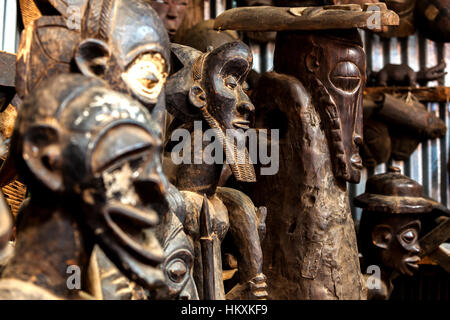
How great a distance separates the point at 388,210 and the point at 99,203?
2.08 m

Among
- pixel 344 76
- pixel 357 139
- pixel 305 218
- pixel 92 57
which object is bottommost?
pixel 305 218

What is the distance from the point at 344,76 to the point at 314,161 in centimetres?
33

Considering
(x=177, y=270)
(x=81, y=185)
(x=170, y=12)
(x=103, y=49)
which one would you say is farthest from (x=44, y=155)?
(x=170, y=12)

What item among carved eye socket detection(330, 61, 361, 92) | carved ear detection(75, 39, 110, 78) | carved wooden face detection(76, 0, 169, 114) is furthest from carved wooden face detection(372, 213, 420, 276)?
carved ear detection(75, 39, 110, 78)

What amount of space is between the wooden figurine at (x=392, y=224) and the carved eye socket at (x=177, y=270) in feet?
5.17

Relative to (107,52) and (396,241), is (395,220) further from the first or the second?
(107,52)

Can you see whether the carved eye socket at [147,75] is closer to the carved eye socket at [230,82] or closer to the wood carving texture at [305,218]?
the carved eye socket at [230,82]

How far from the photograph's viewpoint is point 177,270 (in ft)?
5.25

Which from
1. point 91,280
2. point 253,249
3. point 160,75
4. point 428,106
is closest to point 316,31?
point 253,249

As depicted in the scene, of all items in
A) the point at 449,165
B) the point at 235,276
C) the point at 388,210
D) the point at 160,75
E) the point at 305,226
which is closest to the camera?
the point at 160,75

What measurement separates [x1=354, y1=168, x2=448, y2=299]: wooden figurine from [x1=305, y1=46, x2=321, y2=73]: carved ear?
0.75m

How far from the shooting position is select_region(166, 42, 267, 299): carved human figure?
200 centimetres

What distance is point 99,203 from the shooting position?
1.13 m

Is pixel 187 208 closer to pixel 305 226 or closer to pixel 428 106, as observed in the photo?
pixel 305 226
